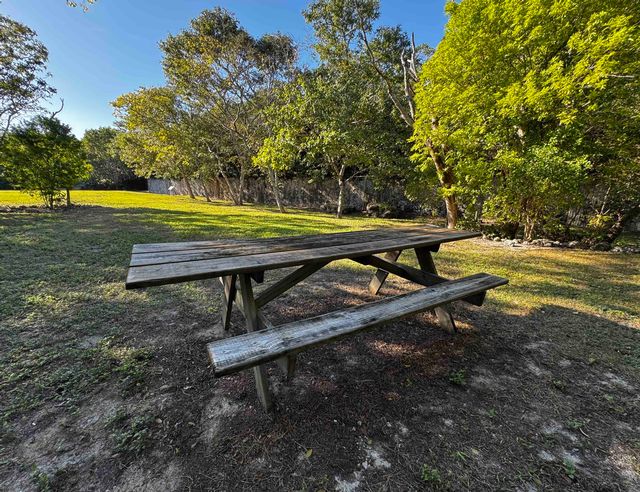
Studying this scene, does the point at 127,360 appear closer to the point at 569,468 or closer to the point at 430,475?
the point at 430,475

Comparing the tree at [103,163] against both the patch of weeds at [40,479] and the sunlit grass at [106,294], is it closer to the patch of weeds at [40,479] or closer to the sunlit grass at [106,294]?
the sunlit grass at [106,294]

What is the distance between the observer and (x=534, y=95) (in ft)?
16.4

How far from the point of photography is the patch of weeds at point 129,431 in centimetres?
133

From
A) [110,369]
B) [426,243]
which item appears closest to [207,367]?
[110,369]

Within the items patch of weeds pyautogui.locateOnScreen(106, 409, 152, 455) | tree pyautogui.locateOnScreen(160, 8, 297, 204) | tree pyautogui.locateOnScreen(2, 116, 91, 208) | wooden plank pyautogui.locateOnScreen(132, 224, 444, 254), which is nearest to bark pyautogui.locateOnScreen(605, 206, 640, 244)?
wooden plank pyautogui.locateOnScreen(132, 224, 444, 254)

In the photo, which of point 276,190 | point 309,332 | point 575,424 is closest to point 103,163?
point 276,190

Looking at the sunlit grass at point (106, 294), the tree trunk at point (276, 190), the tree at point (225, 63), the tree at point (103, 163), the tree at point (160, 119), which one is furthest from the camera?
the tree at point (103, 163)

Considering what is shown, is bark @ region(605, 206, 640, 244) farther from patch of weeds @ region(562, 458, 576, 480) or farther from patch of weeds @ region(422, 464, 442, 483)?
patch of weeds @ region(422, 464, 442, 483)

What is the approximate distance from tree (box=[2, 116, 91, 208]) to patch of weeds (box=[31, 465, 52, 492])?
1099 centimetres

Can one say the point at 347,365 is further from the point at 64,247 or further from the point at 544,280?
the point at 64,247

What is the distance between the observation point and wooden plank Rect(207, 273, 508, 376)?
1183mm

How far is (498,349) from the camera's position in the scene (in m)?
2.22

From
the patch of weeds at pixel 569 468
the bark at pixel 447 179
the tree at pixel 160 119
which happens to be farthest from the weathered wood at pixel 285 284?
the tree at pixel 160 119

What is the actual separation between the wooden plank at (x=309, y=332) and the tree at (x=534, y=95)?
5324 mm
